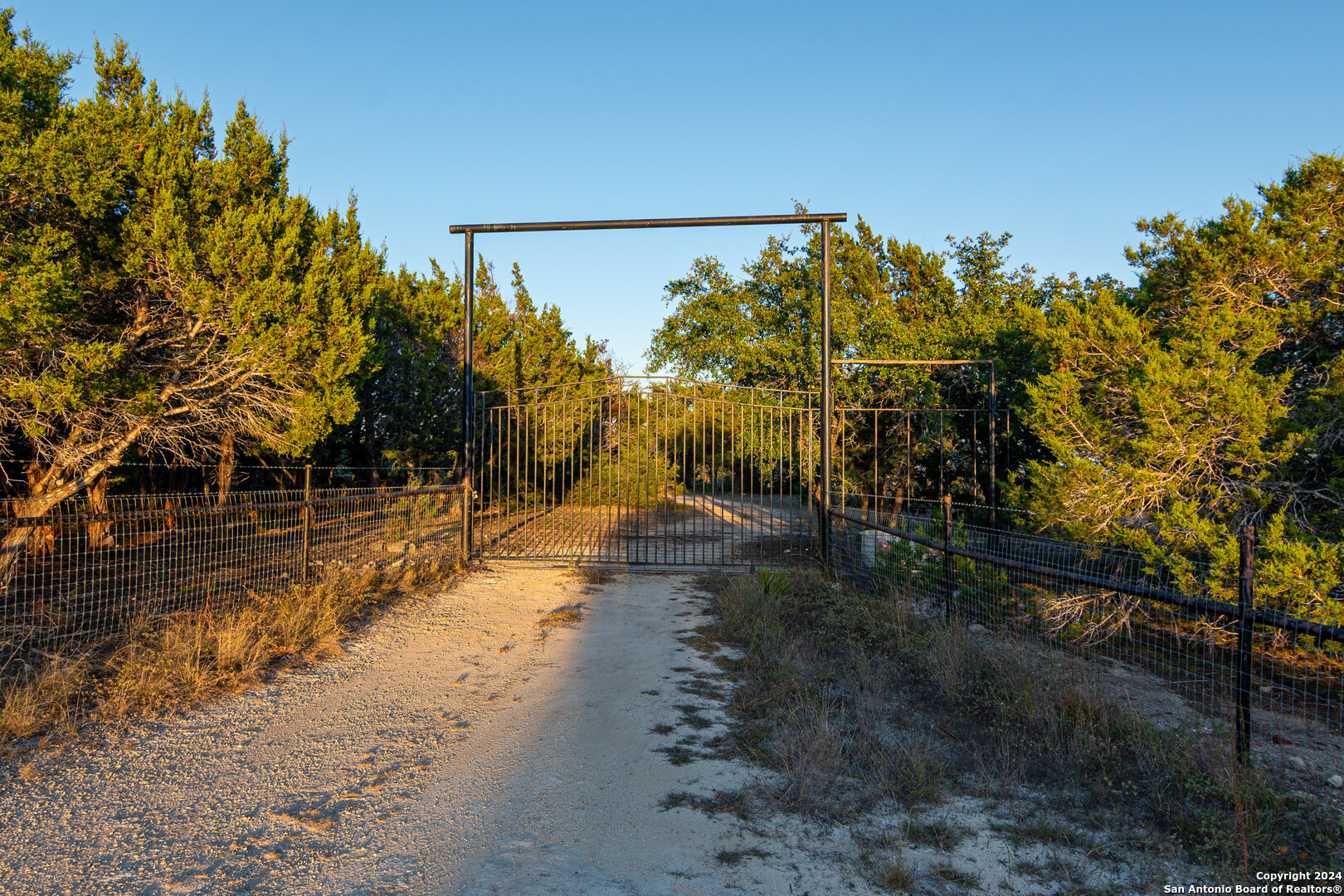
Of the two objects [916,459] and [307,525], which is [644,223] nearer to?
[307,525]

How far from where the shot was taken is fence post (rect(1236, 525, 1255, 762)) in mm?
3305

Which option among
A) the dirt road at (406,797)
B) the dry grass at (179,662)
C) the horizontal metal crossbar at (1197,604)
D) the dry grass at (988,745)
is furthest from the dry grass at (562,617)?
the horizontal metal crossbar at (1197,604)

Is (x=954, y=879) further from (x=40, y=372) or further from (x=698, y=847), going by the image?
(x=40, y=372)

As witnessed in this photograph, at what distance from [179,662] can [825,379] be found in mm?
7941

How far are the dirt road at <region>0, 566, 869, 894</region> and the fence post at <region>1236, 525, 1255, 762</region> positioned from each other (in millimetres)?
2175

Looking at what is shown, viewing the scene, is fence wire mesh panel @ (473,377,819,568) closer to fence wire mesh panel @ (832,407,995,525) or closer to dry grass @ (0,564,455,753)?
fence wire mesh panel @ (832,407,995,525)

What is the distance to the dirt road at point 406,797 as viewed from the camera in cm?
281

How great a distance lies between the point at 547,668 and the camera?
19.2 feet

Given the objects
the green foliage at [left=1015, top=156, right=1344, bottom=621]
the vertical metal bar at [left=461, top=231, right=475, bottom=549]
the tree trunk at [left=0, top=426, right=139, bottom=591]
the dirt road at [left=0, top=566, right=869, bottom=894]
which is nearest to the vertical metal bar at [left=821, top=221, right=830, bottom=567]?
the green foliage at [left=1015, top=156, right=1344, bottom=621]

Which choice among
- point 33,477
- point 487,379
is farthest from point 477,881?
point 487,379

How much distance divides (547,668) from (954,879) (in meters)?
3.77

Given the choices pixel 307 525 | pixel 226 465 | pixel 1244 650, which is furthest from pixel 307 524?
pixel 1244 650

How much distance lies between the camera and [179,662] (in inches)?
199

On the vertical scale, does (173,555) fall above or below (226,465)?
below
